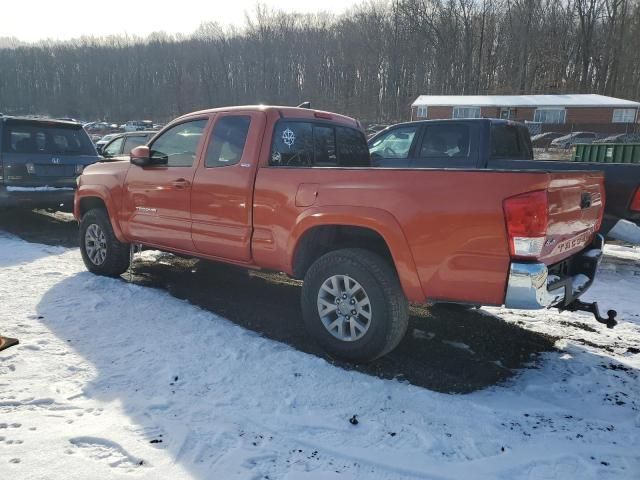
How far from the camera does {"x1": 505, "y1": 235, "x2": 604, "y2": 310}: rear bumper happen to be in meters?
2.75

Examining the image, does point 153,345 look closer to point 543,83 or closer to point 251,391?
point 251,391

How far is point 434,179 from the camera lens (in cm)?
300

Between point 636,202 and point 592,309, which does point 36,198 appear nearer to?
point 592,309

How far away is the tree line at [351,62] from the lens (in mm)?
54562

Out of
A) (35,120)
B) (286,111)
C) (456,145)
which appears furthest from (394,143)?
(35,120)

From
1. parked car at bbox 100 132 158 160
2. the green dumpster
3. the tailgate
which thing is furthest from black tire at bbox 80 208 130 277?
the green dumpster

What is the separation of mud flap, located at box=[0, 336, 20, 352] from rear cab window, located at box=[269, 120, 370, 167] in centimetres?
250

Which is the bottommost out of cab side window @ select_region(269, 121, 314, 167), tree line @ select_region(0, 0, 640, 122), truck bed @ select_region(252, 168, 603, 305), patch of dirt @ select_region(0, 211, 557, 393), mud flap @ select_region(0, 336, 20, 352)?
patch of dirt @ select_region(0, 211, 557, 393)

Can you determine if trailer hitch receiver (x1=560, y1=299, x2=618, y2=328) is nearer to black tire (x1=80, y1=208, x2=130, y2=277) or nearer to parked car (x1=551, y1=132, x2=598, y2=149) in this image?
Answer: black tire (x1=80, y1=208, x2=130, y2=277)

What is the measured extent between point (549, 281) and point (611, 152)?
41.4 ft

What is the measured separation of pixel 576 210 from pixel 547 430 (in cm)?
143

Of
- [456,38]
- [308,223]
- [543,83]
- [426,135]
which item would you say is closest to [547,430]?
[308,223]

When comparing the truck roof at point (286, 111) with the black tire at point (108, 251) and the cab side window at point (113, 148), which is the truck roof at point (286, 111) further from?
the cab side window at point (113, 148)

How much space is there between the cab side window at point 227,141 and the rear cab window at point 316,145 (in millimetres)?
329
